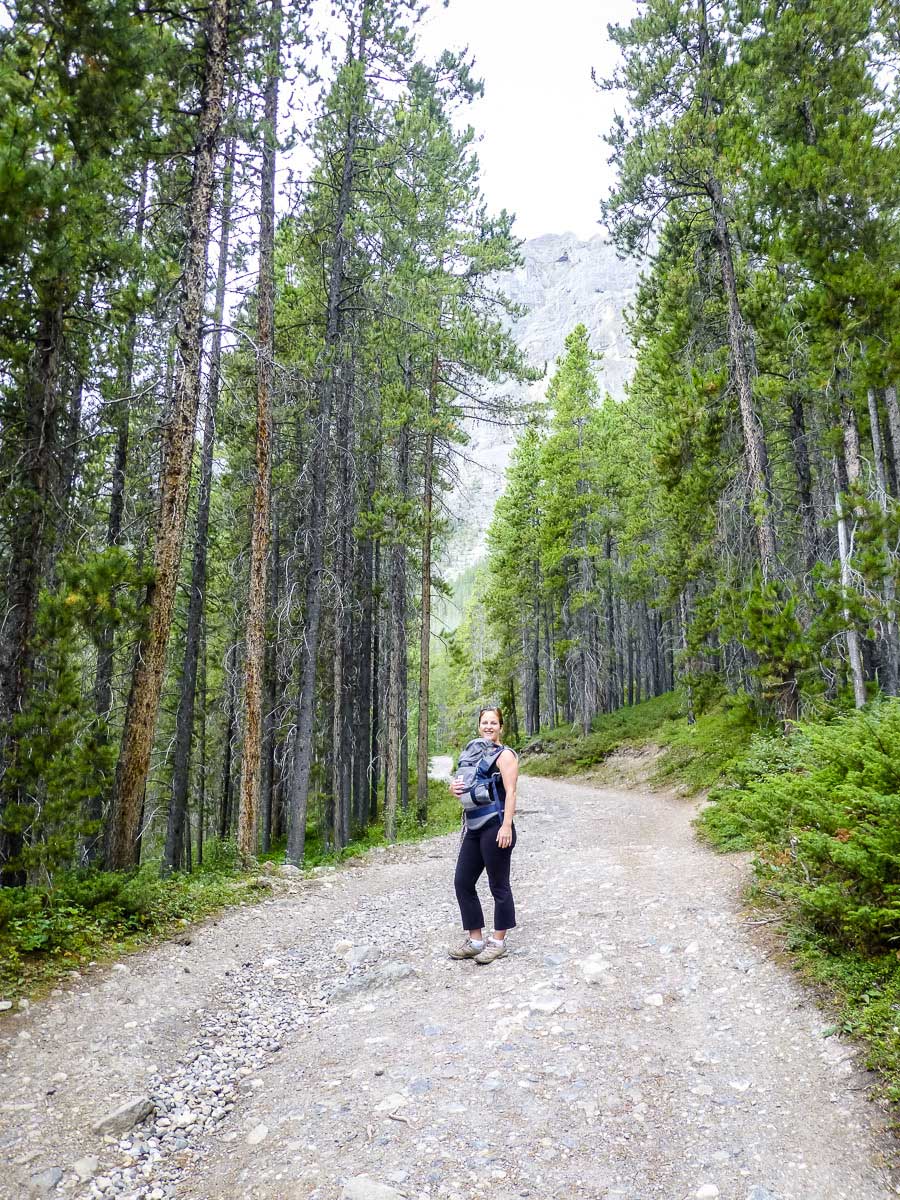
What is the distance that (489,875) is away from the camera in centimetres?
582

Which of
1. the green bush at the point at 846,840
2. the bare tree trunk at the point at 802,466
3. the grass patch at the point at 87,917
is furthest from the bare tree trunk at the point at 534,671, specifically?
the green bush at the point at 846,840

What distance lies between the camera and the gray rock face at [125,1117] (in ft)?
12.0

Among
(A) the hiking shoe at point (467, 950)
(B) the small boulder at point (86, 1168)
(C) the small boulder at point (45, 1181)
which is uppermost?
(A) the hiking shoe at point (467, 950)

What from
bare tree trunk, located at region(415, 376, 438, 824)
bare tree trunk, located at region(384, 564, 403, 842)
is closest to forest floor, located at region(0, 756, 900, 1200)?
bare tree trunk, located at region(384, 564, 403, 842)

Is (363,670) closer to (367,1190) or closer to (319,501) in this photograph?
(319,501)

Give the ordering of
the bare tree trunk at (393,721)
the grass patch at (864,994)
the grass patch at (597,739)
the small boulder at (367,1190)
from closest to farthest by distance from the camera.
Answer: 1. the small boulder at (367,1190)
2. the grass patch at (864,994)
3. the bare tree trunk at (393,721)
4. the grass patch at (597,739)

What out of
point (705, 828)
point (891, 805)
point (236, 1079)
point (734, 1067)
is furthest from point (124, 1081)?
point (705, 828)

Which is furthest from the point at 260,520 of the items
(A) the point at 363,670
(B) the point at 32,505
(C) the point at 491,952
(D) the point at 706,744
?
(D) the point at 706,744

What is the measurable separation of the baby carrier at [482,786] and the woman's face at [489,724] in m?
0.09

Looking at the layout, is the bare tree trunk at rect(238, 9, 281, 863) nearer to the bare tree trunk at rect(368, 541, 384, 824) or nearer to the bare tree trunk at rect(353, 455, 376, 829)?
the bare tree trunk at rect(353, 455, 376, 829)

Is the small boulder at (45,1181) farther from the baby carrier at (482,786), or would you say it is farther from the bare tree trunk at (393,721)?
the bare tree trunk at (393,721)

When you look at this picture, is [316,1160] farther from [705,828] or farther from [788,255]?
[788,255]

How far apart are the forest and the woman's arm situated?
170 inches

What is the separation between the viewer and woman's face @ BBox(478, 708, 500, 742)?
5957mm
